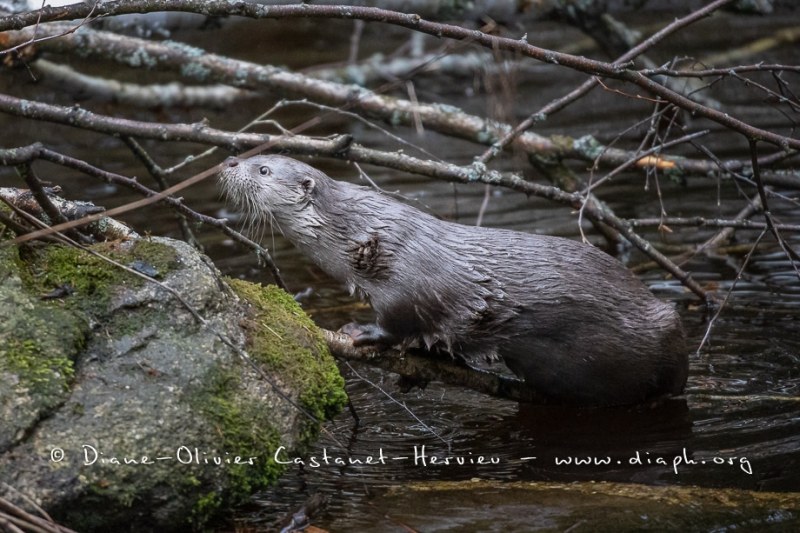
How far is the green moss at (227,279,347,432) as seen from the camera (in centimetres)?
360

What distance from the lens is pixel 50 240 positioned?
372 cm

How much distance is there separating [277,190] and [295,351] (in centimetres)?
116

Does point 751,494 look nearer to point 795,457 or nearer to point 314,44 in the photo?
point 795,457

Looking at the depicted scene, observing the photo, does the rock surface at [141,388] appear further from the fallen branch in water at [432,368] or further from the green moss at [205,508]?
the fallen branch in water at [432,368]

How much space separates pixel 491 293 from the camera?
4.40 metres

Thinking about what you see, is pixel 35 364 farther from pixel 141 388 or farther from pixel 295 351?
pixel 295 351

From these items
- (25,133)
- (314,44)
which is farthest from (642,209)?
(314,44)

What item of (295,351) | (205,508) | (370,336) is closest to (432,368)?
(370,336)

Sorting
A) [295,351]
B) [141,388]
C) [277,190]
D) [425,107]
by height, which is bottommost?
[141,388]

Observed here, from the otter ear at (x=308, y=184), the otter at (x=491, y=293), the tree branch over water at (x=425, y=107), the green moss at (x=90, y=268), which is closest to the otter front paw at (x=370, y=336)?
the otter at (x=491, y=293)

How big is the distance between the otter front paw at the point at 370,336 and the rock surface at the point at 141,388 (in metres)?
0.53

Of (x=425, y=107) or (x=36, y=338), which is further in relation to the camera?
(x=425, y=107)

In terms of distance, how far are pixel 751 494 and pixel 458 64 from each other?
8.12 metres

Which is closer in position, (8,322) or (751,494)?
(8,322)
